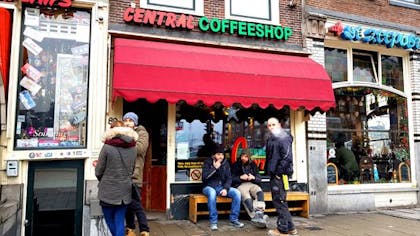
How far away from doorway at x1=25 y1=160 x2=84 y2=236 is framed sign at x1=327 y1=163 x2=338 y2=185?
5797 millimetres

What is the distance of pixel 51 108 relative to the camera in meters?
6.67

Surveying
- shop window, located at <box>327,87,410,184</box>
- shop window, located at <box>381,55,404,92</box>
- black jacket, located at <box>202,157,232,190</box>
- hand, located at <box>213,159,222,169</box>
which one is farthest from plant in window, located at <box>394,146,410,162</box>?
hand, located at <box>213,159,222,169</box>

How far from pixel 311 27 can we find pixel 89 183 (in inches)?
245

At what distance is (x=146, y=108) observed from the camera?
7.79m

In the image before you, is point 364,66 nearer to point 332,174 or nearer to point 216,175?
point 332,174

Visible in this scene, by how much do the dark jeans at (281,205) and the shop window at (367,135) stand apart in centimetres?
356

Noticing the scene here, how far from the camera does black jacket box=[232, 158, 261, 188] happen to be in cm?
735

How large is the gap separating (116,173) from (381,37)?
7837 millimetres

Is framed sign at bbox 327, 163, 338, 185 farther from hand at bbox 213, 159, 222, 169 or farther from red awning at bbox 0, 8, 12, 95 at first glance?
red awning at bbox 0, 8, 12, 95

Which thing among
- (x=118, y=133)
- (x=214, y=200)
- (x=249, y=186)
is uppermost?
(x=118, y=133)

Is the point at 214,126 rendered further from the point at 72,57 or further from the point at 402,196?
the point at 402,196

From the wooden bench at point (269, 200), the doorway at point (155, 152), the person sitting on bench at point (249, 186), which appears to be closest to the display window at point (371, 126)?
the wooden bench at point (269, 200)

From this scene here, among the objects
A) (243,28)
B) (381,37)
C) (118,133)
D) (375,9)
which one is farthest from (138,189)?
(375,9)

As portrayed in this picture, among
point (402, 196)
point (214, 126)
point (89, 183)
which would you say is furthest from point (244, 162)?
point (402, 196)
